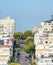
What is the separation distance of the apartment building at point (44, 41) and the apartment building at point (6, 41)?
8.64 feet

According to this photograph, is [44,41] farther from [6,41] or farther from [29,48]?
[6,41]

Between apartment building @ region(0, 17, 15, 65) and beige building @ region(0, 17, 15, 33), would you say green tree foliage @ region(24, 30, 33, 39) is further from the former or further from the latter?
beige building @ region(0, 17, 15, 33)

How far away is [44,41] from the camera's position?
7900 centimetres

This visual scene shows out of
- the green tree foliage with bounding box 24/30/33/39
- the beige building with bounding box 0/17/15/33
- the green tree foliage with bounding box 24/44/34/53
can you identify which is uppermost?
the beige building with bounding box 0/17/15/33

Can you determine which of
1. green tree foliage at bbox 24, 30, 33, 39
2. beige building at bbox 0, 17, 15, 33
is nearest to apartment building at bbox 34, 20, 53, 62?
green tree foliage at bbox 24, 30, 33, 39

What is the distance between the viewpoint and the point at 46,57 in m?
69.4

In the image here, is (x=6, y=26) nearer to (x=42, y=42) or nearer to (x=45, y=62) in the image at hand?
(x=42, y=42)

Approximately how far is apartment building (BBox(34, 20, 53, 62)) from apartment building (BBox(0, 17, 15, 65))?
2.63 meters

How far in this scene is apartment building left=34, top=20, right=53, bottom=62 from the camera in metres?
72.8

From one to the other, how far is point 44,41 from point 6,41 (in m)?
5.80

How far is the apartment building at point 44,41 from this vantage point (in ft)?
239

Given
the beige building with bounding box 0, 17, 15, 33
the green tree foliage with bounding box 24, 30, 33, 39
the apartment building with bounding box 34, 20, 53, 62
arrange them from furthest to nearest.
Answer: the beige building with bounding box 0, 17, 15, 33
the green tree foliage with bounding box 24, 30, 33, 39
the apartment building with bounding box 34, 20, 53, 62

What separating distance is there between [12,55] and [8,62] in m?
3.49

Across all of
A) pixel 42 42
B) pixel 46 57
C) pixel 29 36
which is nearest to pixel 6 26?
pixel 29 36
